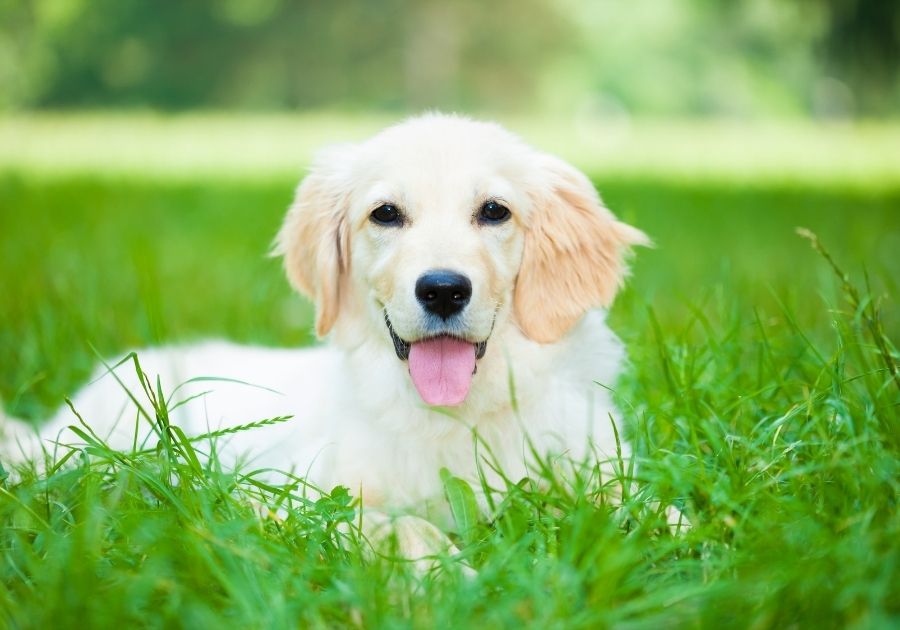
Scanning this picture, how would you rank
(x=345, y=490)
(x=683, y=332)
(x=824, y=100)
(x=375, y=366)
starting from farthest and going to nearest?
(x=824, y=100) < (x=683, y=332) < (x=375, y=366) < (x=345, y=490)

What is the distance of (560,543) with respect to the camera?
6.97 ft

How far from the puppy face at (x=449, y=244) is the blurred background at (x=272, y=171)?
34 centimetres

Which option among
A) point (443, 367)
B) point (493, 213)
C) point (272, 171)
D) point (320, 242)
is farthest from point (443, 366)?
point (272, 171)

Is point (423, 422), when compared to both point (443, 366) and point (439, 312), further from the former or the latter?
point (439, 312)

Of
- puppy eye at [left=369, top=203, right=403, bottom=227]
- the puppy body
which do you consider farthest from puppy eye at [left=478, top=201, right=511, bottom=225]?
the puppy body

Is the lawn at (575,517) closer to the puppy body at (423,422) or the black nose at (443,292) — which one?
the puppy body at (423,422)

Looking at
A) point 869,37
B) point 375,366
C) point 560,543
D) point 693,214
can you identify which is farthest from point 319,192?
point 869,37

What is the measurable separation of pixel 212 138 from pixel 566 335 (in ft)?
50.0

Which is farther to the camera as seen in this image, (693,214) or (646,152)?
(646,152)

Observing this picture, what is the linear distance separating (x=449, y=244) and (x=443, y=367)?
0.36 meters

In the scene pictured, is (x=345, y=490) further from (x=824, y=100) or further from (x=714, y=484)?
(x=824, y=100)

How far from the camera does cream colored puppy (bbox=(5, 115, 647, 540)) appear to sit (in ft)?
8.56

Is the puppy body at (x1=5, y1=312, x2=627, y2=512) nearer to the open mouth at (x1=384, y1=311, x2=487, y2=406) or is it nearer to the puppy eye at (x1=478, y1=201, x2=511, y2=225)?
the open mouth at (x1=384, y1=311, x2=487, y2=406)

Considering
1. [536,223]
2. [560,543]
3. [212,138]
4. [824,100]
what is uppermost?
[824,100]
